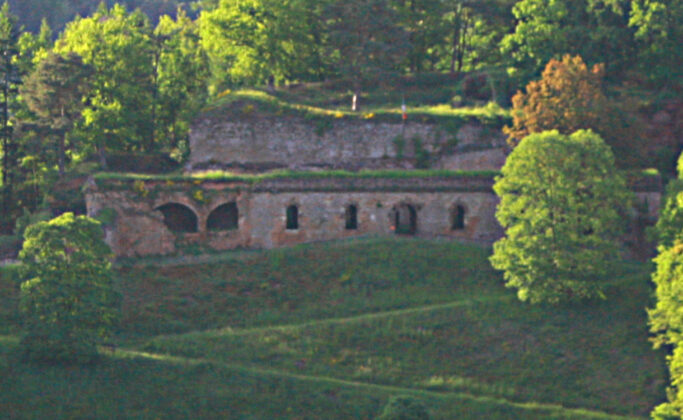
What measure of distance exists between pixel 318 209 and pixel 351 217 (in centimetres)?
197

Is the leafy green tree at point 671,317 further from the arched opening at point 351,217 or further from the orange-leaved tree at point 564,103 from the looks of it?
the arched opening at point 351,217

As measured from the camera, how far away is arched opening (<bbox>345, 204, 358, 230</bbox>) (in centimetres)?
5681

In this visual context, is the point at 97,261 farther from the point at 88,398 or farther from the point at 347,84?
the point at 347,84

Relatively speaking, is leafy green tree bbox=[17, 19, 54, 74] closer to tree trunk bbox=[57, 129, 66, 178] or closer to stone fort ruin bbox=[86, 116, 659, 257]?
tree trunk bbox=[57, 129, 66, 178]

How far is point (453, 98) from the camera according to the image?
223 ft

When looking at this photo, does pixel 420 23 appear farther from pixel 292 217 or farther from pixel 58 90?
pixel 58 90

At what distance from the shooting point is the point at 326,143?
206 ft

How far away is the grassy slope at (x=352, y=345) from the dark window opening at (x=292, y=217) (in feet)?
8.17

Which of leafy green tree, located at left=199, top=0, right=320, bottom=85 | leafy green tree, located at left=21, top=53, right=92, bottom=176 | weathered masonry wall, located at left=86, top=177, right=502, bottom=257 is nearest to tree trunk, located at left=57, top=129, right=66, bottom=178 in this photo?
leafy green tree, located at left=21, top=53, right=92, bottom=176

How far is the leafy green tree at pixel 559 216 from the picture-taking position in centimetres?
4866

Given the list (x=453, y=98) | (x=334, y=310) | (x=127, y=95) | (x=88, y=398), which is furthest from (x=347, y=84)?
(x=88, y=398)

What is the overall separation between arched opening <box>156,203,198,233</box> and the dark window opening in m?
4.90

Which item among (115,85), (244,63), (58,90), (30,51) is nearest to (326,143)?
(244,63)

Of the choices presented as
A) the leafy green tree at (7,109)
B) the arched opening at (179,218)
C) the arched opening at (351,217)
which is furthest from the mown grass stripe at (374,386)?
the leafy green tree at (7,109)
